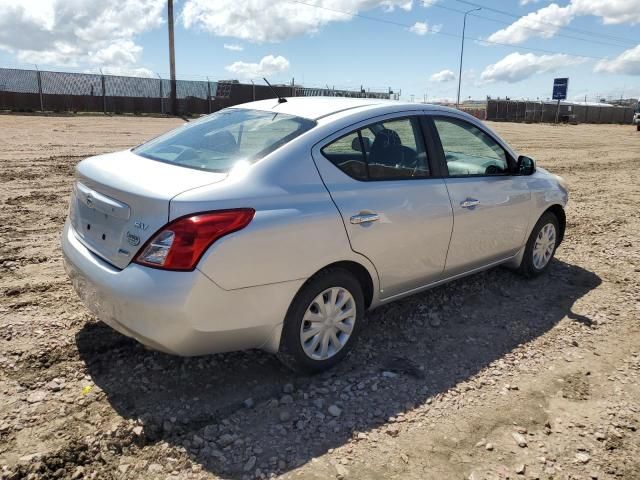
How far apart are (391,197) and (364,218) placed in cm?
31

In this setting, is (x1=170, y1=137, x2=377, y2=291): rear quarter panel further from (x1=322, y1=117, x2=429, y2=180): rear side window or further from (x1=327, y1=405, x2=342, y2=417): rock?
(x1=327, y1=405, x2=342, y2=417): rock

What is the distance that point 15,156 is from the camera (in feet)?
38.0

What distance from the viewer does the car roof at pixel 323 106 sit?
362 centimetres

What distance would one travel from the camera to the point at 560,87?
5319cm

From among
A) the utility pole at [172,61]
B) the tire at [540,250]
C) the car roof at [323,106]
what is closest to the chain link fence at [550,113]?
the utility pole at [172,61]

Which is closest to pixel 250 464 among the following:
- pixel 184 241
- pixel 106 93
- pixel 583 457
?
pixel 184 241

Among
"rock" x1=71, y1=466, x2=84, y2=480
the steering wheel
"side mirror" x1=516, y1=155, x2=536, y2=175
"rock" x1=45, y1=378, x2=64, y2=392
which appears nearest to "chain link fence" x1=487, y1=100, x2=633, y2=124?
"side mirror" x1=516, y1=155, x2=536, y2=175

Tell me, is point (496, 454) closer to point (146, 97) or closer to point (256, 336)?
point (256, 336)

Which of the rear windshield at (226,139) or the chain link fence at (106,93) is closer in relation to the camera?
the rear windshield at (226,139)

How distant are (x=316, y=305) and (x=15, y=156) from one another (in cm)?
1078

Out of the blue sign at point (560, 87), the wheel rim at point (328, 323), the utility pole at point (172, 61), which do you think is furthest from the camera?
the blue sign at point (560, 87)

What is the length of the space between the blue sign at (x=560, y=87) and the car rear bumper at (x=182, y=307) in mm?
57365

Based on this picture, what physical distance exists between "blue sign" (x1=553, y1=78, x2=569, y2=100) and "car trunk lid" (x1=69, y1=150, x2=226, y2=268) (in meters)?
57.3

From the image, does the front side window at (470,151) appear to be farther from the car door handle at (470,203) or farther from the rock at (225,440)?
the rock at (225,440)
